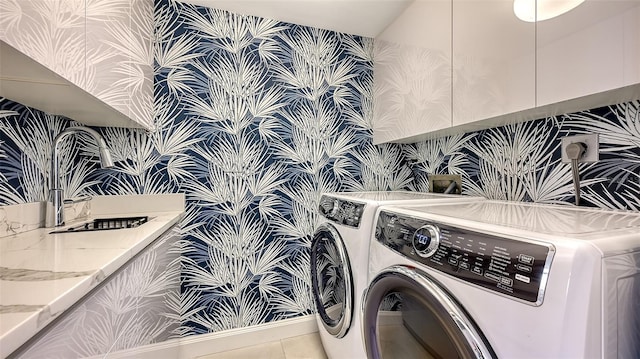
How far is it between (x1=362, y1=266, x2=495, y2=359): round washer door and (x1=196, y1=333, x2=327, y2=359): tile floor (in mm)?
905

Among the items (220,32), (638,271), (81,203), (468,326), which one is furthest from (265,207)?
(638,271)

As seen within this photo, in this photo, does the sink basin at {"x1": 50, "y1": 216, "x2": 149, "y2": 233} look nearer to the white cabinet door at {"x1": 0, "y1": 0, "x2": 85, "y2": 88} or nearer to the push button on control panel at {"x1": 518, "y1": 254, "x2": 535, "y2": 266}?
the white cabinet door at {"x1": 0, "y1": 0, "x2": 85, "y2": 88}

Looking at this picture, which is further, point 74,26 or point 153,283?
point 153,283

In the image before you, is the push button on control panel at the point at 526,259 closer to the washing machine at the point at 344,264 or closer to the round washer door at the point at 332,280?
the washing machine at the point at 344,264

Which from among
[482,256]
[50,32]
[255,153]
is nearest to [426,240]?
[482,256]

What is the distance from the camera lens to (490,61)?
1.14 m

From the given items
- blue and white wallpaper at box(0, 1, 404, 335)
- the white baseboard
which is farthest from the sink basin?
the white baseboard

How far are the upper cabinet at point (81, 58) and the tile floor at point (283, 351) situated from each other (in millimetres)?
1504

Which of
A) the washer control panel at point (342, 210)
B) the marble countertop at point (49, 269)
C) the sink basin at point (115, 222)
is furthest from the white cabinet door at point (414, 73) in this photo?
the sink basin at point (115, 222)

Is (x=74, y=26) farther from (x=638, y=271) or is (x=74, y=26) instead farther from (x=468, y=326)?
(x=638, y=271)

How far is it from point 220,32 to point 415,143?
5.32 ft

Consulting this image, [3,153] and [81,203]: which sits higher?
[3,153]

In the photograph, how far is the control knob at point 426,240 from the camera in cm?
78

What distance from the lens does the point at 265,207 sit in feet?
6.42
